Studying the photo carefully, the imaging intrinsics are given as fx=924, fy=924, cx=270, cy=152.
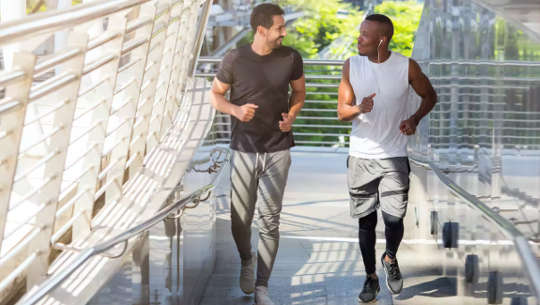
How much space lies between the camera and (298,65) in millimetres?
5137

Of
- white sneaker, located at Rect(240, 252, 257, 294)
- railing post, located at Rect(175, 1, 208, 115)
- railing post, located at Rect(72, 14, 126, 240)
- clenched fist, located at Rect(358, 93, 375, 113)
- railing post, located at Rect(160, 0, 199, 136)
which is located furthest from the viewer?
railing post, located at Rect(175, 1, 208, 115)

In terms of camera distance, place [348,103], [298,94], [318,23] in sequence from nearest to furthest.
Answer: [348,103]
[298,94]
[318,23]

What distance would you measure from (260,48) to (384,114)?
772mm

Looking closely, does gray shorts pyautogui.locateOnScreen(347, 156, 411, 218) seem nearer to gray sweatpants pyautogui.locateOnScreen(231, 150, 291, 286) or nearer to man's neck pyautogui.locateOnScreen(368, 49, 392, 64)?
gray sweatpants pyautogui.locateOnScreen(231, 150, 291, 286)

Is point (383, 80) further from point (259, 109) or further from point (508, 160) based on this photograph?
point (508, 160)

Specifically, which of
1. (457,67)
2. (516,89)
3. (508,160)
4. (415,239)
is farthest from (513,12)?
(415,239)

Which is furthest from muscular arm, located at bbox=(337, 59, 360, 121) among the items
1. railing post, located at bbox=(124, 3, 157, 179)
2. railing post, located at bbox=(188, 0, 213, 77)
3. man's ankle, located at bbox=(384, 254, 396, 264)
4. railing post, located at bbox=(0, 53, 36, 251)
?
railing post, located at bbox=(0, 53, 36, 251)

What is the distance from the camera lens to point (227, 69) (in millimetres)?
5098

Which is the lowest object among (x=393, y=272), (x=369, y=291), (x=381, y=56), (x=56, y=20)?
(x=369, y=291)

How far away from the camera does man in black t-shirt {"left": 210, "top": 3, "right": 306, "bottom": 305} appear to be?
5070mm

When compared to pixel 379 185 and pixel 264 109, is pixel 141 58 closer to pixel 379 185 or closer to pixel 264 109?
pixel 264 109

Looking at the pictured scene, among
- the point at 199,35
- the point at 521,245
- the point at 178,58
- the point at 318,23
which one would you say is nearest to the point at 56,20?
the point at 521,245

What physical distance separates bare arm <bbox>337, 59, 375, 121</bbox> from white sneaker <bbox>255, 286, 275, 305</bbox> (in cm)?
104

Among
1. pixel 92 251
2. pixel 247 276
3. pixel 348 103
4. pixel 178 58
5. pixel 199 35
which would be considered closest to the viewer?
pixel 92 251
